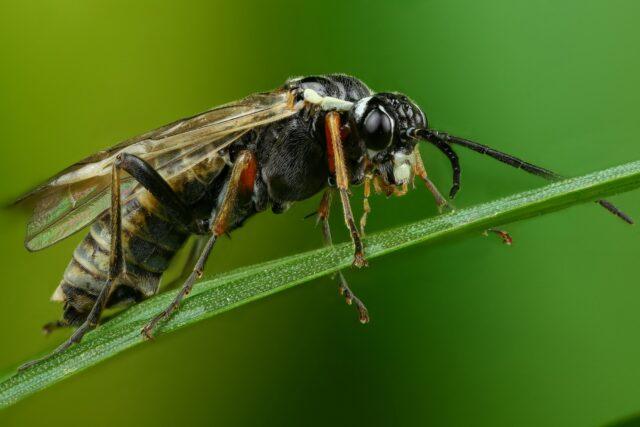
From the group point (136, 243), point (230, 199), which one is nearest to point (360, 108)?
point (230, 199)

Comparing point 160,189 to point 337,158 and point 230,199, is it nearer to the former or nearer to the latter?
point 230,199

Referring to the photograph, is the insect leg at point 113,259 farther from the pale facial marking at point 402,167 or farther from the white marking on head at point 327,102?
the pale facial marking at point 402,167

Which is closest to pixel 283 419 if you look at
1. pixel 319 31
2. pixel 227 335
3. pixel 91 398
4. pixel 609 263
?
pixel 227 335

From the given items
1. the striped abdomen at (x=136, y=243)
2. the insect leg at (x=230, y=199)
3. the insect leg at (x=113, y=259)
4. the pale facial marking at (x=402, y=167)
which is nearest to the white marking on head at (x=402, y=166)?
the pale facial marking at (x=402, y=167)

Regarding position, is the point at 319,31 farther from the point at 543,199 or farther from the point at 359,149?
the point at 543,199

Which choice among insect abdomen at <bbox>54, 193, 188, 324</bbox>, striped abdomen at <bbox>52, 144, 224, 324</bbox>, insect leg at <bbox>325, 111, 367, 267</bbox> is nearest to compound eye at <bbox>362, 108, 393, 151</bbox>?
insect leg at <bbox>325, 111, 367, 267</bbox>

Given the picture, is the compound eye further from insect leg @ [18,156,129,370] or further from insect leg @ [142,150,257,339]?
insect leg @ [18,156,129,370]

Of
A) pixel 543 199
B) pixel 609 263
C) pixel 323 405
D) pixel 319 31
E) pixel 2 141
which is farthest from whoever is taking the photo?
pixel 2 141
